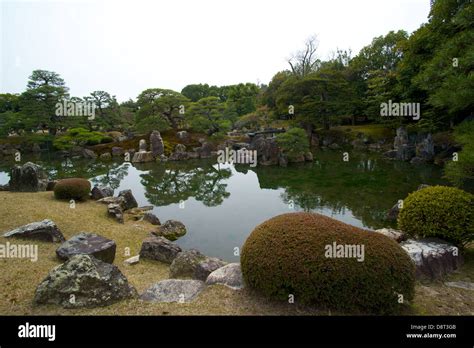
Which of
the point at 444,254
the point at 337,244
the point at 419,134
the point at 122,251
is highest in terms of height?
the point at 419,134

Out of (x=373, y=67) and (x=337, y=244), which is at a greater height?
(x=373, y=67)

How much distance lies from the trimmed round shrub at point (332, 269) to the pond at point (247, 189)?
327 centimetres

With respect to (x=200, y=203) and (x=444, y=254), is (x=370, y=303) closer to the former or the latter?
(x=444, y=254)

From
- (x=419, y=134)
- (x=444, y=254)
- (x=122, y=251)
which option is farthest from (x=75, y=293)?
(x=419, y=134)

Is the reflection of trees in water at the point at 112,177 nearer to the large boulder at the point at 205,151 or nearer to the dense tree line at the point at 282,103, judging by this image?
the large boulder at the point at 205,151

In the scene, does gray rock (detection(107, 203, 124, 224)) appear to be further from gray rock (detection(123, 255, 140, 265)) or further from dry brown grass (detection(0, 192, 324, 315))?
gray rock (detection(123, 255, 140, 265))

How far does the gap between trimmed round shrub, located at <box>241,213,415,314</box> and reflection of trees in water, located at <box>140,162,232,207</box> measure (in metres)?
8.00

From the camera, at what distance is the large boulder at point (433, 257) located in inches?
183

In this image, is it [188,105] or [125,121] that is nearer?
[188,105]

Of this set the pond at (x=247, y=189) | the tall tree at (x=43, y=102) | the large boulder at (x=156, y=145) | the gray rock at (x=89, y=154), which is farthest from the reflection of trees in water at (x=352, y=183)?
the tall tree at (x=43, y=102)

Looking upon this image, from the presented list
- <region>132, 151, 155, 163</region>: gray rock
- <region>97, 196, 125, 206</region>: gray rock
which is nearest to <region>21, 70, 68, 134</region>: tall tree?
<region>132, 151, 155, 163</region>: gray rock

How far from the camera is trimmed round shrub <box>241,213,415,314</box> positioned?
133 inches

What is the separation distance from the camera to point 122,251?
265 inches
